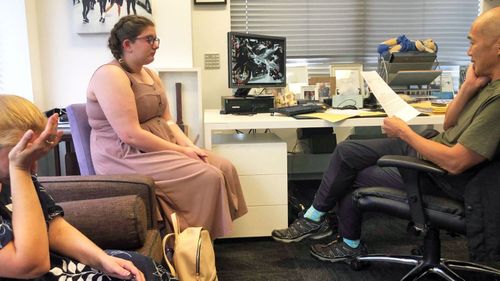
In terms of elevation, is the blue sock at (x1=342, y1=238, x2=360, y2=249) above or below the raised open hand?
below

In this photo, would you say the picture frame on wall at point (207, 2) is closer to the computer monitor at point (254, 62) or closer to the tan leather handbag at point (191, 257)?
the computer monitor at point (254, 62)

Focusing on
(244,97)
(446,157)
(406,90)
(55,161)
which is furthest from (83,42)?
(446,157)

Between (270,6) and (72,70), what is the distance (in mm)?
1494

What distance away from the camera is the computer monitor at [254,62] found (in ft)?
8.23

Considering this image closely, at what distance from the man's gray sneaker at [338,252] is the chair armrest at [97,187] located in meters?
0.93

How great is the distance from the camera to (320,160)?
11.2 feet

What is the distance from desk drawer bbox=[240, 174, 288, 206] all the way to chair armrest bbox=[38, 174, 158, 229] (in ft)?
2.61

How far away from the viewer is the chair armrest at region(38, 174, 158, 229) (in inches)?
57.9

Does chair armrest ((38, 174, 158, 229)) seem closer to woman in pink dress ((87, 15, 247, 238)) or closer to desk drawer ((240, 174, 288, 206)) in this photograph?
woman in pink dress ((87, 15, 247, 238))

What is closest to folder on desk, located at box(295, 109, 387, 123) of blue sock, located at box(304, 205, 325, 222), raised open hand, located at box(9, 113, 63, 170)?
blue sock, located at box(304, 205, 325, 222)

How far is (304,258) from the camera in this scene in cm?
214

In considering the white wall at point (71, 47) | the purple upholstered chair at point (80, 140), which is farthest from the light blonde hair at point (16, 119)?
the white wall at point (71, 47)

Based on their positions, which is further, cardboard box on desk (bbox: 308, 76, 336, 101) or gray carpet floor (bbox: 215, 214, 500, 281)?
cardboard box on desk (bbox: 308, 76, 336, 101)

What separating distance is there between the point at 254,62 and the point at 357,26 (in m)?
1.26
